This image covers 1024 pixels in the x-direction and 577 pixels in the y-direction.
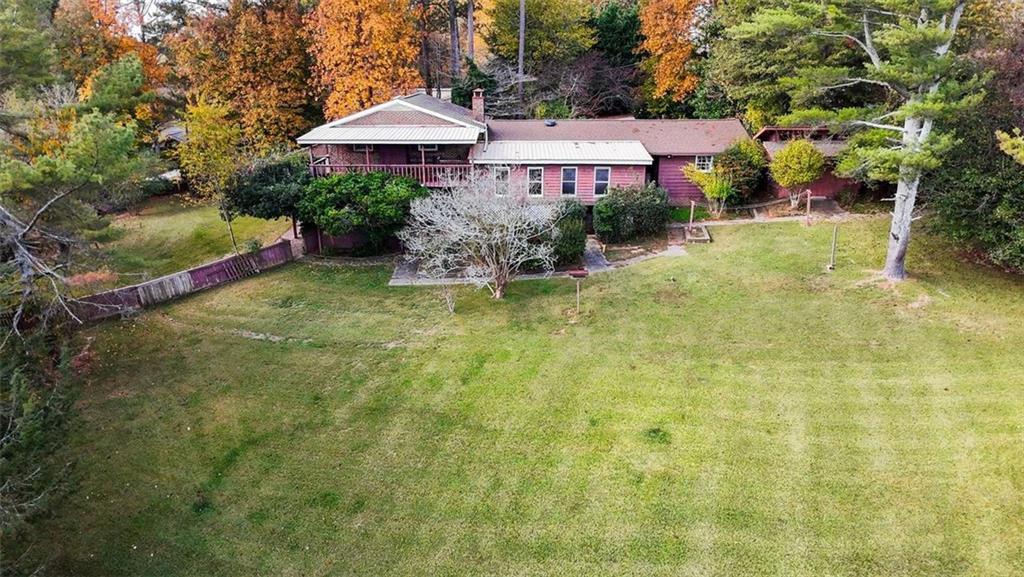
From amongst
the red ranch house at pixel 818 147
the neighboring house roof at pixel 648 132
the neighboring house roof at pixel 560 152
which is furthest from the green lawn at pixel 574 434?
the neighboring house roof at pixel 648 132

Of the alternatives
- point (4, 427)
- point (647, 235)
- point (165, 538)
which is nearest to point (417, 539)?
point (165, 538)

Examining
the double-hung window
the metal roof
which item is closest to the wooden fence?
the metal roof

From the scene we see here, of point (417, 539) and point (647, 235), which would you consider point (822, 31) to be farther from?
point (417, 539)

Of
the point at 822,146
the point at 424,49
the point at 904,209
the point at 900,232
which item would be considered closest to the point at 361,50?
the point at 424,49

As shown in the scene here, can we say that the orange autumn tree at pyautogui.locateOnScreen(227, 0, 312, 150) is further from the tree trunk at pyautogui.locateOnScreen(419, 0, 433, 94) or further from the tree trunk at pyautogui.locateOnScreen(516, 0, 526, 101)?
the tree trunk at pyautogui.locateOnScreen(516, 0, 526, 101)

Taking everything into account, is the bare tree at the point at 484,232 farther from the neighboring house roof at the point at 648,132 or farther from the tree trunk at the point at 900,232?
the tree trunk at the point at 900,232

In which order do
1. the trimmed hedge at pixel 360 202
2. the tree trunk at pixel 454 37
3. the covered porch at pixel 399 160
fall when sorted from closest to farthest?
1. the trimmed hedge at pixel 360 202
2. the covered porch at pixel 399 160
3. the tree trunk at pixel 454 37
